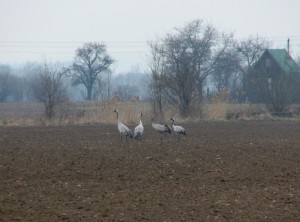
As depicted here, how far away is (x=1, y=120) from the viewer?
3769 cm

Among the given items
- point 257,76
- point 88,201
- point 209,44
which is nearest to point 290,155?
point 88,201

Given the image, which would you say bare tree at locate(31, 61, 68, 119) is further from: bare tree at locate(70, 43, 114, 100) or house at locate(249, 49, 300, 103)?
bare tree at locate(70, 43, 114, 100)

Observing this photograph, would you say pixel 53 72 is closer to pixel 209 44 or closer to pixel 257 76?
pixel 257 76

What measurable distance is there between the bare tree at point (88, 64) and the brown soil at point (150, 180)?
5972 centimetres

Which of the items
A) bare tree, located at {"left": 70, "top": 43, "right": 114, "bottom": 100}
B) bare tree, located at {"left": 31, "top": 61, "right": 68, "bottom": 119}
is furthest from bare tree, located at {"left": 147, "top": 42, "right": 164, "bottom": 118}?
bare tree, located at {"left": 70, "top": 43, "right": 114, "bottom": 100}

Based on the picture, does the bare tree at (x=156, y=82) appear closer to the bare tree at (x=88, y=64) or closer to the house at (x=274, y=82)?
the house at (x=274, y=82)

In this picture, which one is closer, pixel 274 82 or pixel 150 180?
pixel 150 180

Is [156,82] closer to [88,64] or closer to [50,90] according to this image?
[50,90]

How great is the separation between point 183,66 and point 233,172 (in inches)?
1099

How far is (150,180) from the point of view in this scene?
48.2ft

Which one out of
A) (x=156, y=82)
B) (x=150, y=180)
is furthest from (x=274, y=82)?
(x=150, y=180)

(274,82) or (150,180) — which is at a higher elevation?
(274,82)

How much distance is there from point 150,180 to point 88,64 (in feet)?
236

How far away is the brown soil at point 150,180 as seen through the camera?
436 inches
